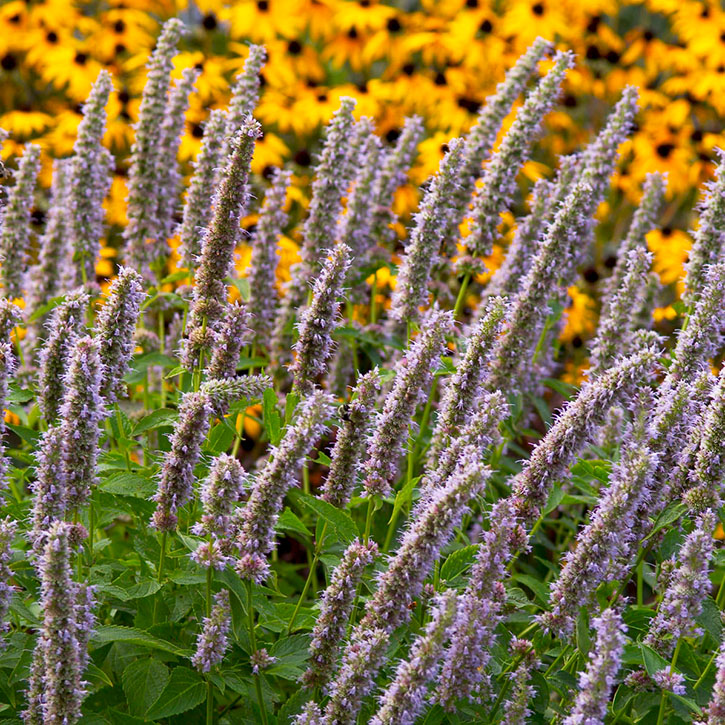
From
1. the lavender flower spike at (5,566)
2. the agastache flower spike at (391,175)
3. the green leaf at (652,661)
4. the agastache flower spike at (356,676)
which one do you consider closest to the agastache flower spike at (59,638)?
the lavender flower spike at (5,566)

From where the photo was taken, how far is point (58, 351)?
11.7ft

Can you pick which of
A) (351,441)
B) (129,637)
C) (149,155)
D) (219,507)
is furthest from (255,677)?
(149,155)

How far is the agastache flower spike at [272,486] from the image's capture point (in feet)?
10.2

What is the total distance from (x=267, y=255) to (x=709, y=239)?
6.45 feet

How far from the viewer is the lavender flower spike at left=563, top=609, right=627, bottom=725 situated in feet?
9.12

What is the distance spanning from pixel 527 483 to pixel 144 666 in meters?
1.34

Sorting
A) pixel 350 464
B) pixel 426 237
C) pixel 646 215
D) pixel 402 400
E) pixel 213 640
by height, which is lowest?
pixel 213 640

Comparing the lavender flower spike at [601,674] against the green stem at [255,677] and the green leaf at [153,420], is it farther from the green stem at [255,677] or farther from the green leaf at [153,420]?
the green leaf at [153,420]

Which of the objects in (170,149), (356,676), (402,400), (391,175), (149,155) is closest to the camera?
(356,676)

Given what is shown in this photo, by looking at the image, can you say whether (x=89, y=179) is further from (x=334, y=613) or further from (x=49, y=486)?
(x=334, y=613)

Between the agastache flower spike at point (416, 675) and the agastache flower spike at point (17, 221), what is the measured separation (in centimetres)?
288

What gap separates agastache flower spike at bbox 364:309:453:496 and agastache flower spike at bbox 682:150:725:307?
5.20 ft

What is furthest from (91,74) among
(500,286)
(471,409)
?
(471,409)

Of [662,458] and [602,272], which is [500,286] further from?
[602,272]
